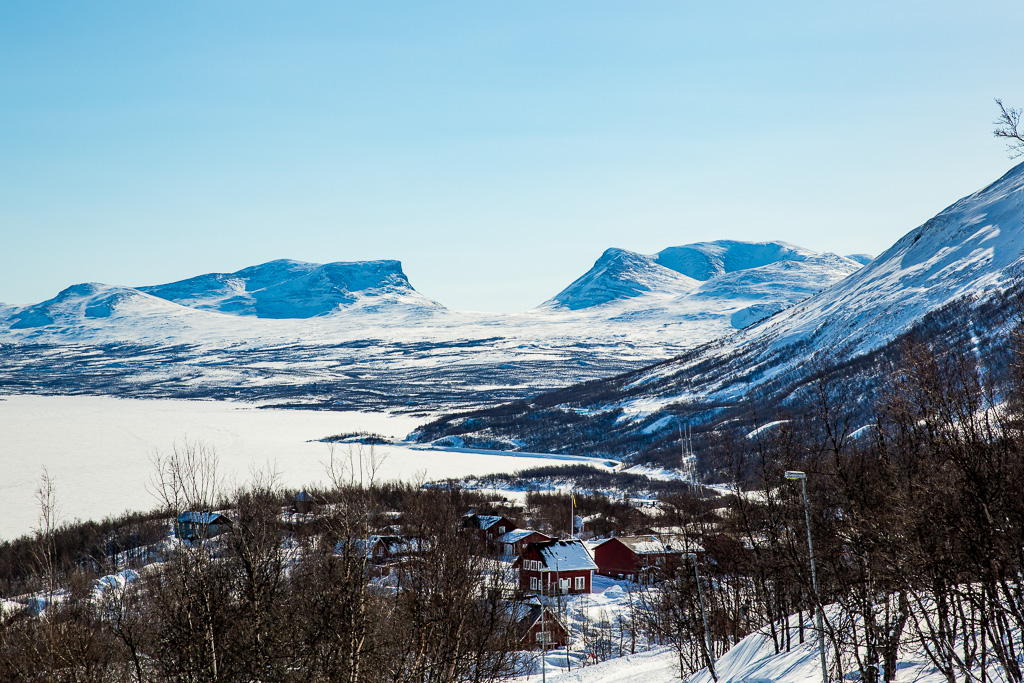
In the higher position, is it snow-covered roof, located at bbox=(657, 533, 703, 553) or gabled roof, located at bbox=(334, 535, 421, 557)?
gabled roof, located at bbox=(334, 535, 421, 557)

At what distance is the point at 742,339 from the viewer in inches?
7589

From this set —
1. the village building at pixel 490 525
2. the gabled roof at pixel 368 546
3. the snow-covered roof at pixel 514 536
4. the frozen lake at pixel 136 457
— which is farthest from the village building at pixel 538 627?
the frozen lake at pixel 136 457

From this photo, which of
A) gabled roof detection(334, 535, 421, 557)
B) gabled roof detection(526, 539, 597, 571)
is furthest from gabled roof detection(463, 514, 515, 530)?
gabled roof detection(334, 535, 421, 557)

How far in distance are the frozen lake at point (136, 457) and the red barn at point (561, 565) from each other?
1022 inches

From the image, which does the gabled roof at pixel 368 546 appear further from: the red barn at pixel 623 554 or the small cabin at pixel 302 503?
the small cabin at pixel 302 503

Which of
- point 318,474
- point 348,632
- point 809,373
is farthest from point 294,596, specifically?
point 809,373

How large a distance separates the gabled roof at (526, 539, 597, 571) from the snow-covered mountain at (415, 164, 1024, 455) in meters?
82.3

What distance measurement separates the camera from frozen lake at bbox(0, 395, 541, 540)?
86125 mm

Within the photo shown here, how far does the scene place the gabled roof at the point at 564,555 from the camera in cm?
5484

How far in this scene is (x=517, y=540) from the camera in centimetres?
5766

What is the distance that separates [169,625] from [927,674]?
18.1 meters

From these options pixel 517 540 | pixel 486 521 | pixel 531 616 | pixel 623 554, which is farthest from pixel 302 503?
pixel 531 616

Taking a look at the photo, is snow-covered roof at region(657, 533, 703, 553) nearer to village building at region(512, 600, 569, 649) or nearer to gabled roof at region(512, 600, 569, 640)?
gabled roof at region(512, 600, 569, 640)

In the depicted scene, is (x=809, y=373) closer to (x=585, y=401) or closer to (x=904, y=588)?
(x=585, y=401)
